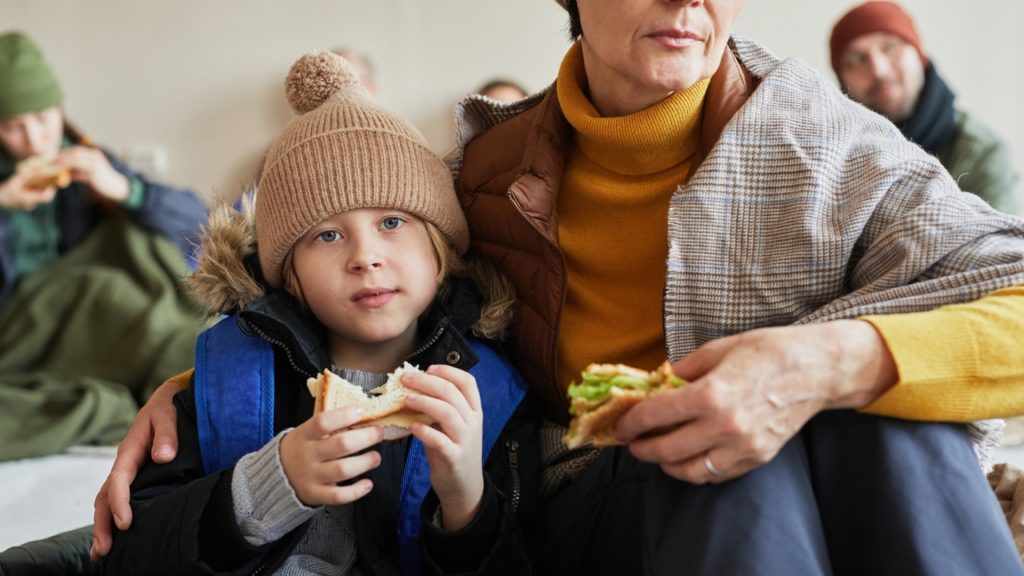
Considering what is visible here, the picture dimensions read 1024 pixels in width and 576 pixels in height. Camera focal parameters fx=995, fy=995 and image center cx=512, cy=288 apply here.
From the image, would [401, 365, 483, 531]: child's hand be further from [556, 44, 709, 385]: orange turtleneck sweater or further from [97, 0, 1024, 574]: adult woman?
[556, 44, 709, 385]: orange turtleneck sweater

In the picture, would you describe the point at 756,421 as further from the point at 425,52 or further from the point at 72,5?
the point at 72,5

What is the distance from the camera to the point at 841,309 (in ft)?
3.57

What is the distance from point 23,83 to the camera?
3131mm

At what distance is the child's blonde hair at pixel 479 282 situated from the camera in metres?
1.39

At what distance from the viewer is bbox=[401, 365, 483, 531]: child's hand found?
1075 mm

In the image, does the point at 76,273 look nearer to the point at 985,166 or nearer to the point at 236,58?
the point at 236,58

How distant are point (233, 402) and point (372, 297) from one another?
222 mm

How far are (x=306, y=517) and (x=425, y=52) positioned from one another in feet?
11.2

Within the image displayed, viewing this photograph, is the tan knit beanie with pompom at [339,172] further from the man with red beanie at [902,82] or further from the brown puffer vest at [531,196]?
the man with red beanie at [902,82]

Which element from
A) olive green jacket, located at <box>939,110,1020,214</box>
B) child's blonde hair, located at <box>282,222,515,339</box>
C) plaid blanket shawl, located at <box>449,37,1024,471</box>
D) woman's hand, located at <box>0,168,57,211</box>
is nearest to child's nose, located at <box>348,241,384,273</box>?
child's blonde hair, located at <box>282,222,515,339</box>

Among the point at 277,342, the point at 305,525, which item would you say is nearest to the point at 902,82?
the point at 277,342

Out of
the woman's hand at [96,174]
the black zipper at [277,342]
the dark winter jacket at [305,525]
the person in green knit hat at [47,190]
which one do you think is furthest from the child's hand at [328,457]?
the woman's hand at [96,174]

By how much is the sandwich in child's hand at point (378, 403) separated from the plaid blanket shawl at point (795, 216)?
13.3 inches

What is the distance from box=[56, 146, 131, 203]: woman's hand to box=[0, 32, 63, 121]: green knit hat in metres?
0.20
